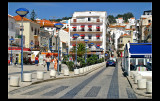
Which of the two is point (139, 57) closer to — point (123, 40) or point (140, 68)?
point (140, 68)

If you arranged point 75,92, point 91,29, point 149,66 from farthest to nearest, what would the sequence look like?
1. point 91,29
2. point 149,66
3. point 75,92

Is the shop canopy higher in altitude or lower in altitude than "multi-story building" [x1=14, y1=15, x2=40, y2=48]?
lower

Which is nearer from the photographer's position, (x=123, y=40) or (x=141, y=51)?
(x=141, y=51)

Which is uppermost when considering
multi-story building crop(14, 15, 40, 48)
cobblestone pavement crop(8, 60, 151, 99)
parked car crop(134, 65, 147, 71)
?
multi-story building crop(14, 15, 40, 48)

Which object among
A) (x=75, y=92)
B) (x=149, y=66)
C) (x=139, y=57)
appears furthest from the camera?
(x=139, y=57)

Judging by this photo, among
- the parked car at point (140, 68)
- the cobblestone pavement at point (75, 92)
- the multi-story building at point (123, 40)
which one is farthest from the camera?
the multi-story building at point (123, 40)

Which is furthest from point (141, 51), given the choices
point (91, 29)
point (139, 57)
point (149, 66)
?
point (91, 29)

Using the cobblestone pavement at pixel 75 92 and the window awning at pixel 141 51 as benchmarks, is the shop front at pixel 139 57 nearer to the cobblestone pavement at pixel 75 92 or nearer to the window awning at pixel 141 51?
the window awning at pixel 141 51

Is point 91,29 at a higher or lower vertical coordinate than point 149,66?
higher

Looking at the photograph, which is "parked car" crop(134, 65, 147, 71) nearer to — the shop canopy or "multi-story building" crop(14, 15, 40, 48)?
the shop canopy

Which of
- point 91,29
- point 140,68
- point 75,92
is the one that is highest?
point 91,29

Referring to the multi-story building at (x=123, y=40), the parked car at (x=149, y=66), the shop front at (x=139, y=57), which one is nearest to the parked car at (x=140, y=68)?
the shop front at (x=139, y=57)

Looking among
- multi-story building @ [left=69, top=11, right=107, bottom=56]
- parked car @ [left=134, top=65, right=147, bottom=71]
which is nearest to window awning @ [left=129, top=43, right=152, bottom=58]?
parked car @ [left=134, top=65, right=147, bottom=71]

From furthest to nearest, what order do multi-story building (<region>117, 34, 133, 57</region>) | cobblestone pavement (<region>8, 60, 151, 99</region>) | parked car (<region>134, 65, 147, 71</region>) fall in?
1. multi-story building (<region>117, 34, 133, 57</region>)
2. parked car (<region>134, 65, 147, 71</region>)
3. cobblestone pavement (<region>8, 60, 151, 99</region>)
